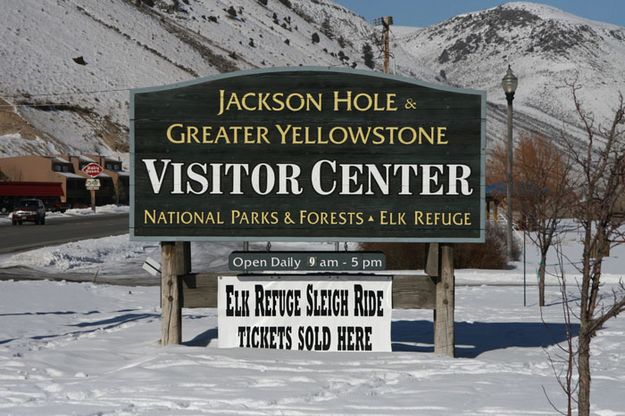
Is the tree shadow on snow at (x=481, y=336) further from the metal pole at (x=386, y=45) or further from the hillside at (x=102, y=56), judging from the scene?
the hillside at (x=102, y=56)

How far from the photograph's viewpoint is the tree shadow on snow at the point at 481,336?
44.8ft

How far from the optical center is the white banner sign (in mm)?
12547

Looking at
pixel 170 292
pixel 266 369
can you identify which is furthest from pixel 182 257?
pixel 266 369

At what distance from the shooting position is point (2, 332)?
1394 centimetres

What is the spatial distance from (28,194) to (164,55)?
217ft

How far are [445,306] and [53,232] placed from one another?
33.1m

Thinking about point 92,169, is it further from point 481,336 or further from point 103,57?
point 481,336

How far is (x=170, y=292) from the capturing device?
12.6 m

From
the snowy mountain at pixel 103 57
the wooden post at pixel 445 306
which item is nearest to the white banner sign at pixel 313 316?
the wooden post at pixel 445 306

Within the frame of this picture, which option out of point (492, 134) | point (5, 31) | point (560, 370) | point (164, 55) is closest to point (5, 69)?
point (5, 31)

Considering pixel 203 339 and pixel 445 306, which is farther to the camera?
pixel 203 339

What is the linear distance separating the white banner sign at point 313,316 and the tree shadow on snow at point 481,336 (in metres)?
1.08

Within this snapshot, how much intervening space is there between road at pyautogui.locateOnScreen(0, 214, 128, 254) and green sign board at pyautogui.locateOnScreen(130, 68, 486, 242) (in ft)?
70.1

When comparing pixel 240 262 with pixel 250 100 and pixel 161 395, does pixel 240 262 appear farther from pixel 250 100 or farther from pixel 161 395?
pixel 161 395
